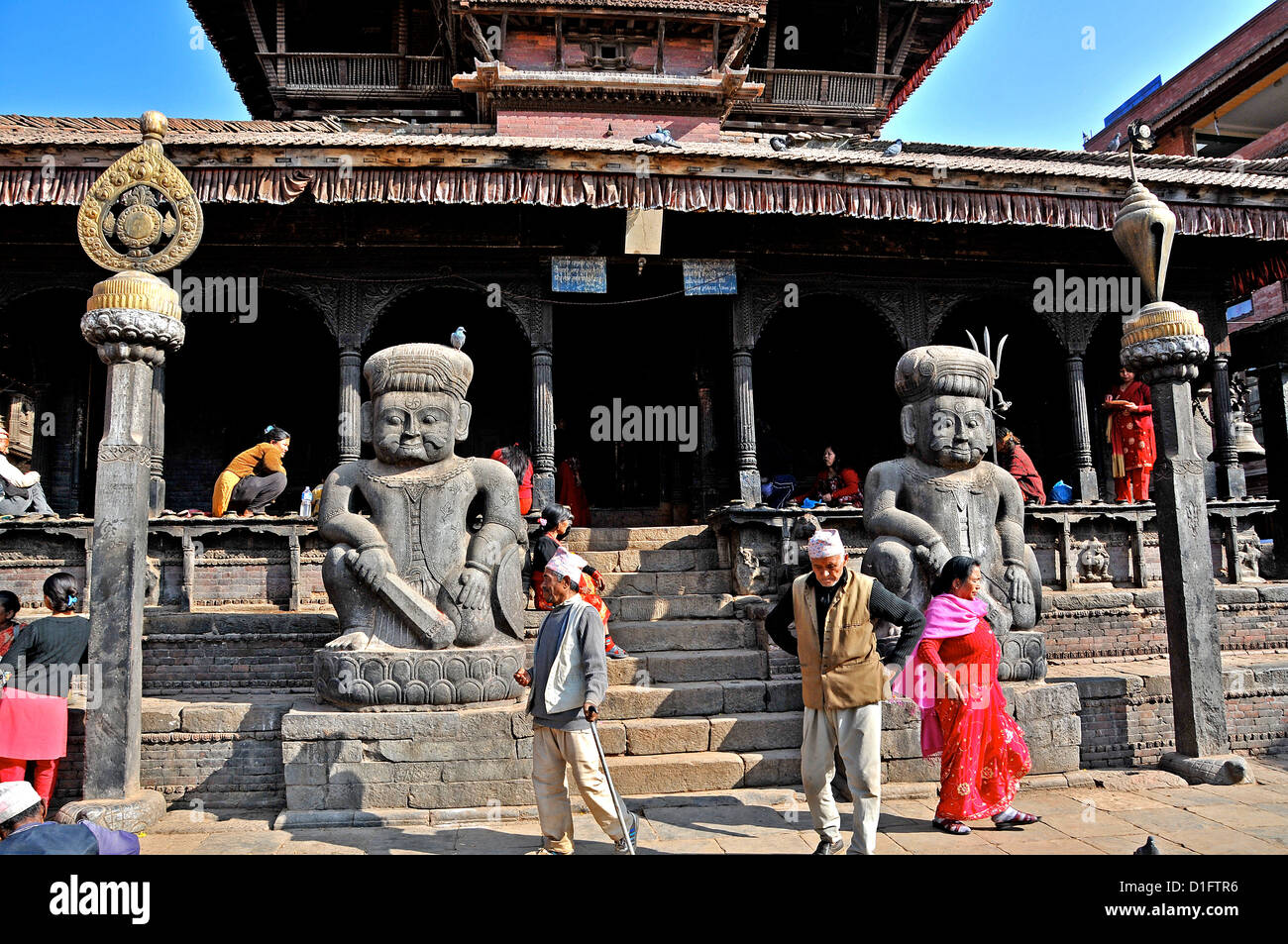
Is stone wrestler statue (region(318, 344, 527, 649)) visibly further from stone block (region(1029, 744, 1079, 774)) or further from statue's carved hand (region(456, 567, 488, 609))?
stone block (region(1029, 744, 1079, 774))

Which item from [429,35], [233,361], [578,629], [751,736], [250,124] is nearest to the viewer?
[578,629]

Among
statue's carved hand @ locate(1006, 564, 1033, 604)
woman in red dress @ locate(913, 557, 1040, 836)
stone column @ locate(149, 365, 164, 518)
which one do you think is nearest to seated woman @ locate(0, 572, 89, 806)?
stone column @ locate(149, 365, 164, 518)

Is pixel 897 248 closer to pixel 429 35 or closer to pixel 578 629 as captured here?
pixel 578 629

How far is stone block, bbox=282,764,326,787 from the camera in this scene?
16.9 ft

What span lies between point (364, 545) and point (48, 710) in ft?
6.61

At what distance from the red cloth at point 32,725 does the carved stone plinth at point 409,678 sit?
1.52 meters

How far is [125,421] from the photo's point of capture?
18.0ft

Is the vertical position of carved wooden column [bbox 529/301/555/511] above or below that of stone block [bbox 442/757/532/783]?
above

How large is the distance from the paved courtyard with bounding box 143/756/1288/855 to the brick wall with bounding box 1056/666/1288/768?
27.8 inches

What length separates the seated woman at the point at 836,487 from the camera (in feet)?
36.4

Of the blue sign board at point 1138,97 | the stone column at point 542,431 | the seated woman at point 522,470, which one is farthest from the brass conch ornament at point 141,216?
the blue sign board at point 1138,97

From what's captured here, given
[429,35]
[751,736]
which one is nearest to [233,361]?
[429,35]

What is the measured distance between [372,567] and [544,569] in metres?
1.41

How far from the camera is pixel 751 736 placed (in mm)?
5961
